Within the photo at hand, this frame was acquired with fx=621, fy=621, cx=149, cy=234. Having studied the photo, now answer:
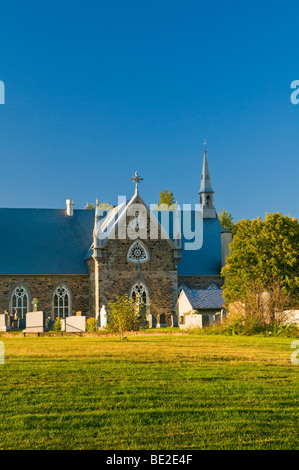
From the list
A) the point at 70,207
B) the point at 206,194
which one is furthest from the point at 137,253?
the point at 206,194

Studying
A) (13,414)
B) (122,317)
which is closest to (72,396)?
(13,414)

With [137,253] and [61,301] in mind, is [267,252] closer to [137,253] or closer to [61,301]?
[137,253]

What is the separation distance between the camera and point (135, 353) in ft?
47.8

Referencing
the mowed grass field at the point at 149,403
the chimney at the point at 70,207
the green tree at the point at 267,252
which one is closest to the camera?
the mowed grass field at the point at 149,403

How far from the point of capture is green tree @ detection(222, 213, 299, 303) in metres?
38.5

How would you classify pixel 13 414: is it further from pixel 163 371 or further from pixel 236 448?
pixel 163 371

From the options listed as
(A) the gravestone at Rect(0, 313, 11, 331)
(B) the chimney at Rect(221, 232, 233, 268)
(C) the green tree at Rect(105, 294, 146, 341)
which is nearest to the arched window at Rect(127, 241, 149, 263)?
(B) the chimney at Rect(221, 232, 233, 268)

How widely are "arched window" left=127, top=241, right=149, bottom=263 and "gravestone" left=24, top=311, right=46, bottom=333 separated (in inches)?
408

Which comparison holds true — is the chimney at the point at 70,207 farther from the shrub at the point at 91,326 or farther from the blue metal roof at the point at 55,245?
the shrub at the point at 91,326

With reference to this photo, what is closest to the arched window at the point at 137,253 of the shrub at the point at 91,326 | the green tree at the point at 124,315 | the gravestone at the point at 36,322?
the shrub at the point at 91,326

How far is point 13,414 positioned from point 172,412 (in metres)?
1.96

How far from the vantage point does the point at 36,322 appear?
30.3m

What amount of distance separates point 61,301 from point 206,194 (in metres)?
16.9

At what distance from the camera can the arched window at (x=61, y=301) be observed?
135 feet
